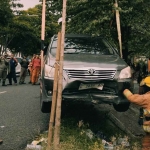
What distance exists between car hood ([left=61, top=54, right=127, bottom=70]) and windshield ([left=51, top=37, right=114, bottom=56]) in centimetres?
50

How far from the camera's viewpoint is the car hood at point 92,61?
653 centimetres

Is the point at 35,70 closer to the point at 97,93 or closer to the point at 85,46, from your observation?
the point at 85,46

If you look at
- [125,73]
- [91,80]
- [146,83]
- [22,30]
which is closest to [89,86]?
[91,80]

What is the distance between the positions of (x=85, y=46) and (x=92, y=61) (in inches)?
51.2

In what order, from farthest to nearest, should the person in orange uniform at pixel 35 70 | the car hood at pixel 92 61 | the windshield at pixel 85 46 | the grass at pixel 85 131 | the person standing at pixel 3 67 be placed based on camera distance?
the person in orange uniform at pixel 35 70, the person standing at pixel 3 67, the windshield at pixel 85 46, the car hood at pixel 92 61, the grass at pixel 85 131

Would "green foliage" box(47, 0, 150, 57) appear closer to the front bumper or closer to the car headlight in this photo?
the car headlight

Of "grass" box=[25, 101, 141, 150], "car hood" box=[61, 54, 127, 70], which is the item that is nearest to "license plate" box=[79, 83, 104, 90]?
"car hood" box=[61, 54, 127, 70]

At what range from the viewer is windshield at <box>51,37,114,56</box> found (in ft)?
25.2

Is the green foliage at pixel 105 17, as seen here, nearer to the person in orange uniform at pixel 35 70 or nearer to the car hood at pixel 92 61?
the car hood at pixel 92 61

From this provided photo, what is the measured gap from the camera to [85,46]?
793 centimetres

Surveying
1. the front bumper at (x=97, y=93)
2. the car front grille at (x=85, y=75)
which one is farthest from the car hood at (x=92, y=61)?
the front bumper at (x=97, y=93)

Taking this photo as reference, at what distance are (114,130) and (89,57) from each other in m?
1.64

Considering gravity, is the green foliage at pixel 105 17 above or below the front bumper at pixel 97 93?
above

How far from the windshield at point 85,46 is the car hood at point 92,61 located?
496 mm
